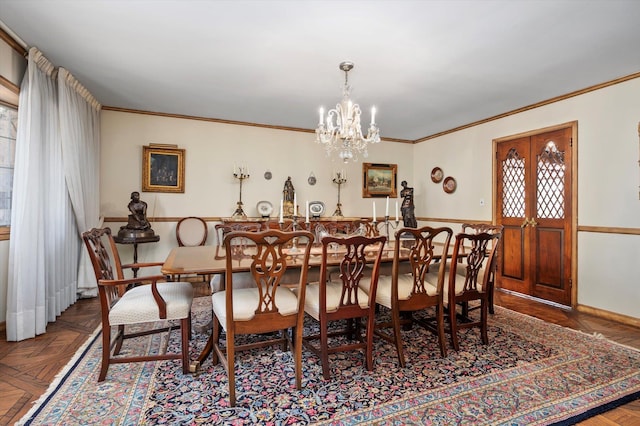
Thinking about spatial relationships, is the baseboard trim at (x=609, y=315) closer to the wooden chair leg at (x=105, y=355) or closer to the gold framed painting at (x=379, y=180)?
the gold framed painting at (x=379, y=180)

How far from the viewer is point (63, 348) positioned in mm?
2555

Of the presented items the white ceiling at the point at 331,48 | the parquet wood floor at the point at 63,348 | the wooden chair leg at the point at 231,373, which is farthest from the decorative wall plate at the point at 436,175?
the wooden chair leg at the point at 231,373

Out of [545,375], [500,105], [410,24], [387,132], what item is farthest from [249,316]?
[387,132]

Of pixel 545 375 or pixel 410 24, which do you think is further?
pixel 410 24

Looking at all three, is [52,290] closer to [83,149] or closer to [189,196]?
[83,149]

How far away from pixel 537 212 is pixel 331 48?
3327 millimetres

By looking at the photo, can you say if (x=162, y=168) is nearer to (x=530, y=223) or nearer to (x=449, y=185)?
(x=449, y=185)

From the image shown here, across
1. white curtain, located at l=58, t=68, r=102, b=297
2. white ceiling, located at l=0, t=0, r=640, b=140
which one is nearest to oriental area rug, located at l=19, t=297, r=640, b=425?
white curtain, located at l=58, t=68, r=102, b=297

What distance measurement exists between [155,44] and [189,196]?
2.52 m

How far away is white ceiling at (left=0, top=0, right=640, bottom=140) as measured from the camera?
7.20ft

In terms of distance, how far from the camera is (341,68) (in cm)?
306

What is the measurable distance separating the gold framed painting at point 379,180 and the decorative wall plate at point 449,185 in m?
0.95

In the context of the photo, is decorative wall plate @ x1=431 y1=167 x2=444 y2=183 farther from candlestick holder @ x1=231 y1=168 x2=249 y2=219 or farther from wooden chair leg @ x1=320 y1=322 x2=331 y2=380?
wooden chair leg @ x1=320 y1=322 x2=331 y2=380

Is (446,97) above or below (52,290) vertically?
above
